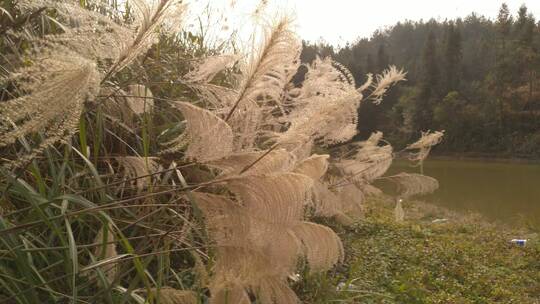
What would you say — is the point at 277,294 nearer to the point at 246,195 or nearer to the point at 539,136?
the point at 246,195

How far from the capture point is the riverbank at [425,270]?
3.69 m

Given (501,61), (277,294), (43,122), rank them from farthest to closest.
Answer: (501,61), (277,294), (43,122)

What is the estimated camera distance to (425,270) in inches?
214

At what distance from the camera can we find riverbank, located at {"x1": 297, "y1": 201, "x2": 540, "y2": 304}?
3.69 m

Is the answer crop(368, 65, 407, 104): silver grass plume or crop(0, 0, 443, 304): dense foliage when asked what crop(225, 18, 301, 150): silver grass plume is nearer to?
crop(0, 0, 443, 304): dense foliage

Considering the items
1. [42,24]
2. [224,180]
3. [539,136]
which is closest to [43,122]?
[224,180]

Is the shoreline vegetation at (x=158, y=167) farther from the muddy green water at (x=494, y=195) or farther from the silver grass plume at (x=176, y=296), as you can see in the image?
the muddy green water at (x=494, y=195)

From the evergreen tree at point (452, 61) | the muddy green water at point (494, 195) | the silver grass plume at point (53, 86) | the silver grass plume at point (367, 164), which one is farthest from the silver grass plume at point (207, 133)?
the evergreen tree at point (452, 61)

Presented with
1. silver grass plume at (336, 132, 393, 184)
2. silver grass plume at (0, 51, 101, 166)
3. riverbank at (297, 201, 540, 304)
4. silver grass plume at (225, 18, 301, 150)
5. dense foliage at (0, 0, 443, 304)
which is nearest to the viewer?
silver grass plume at (0, 51, 101, 166)

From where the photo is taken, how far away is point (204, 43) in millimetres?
3438

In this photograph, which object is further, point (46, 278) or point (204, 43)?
point (204, 43)

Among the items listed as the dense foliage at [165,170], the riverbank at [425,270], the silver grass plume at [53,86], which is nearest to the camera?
the silver grass plume at [53,86]

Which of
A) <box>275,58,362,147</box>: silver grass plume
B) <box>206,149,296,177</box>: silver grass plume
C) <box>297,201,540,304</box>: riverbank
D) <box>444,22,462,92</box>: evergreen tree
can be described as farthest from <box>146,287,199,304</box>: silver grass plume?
<box>444,22,462,92</box>: evergreen tree

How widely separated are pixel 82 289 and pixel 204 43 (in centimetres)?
218
